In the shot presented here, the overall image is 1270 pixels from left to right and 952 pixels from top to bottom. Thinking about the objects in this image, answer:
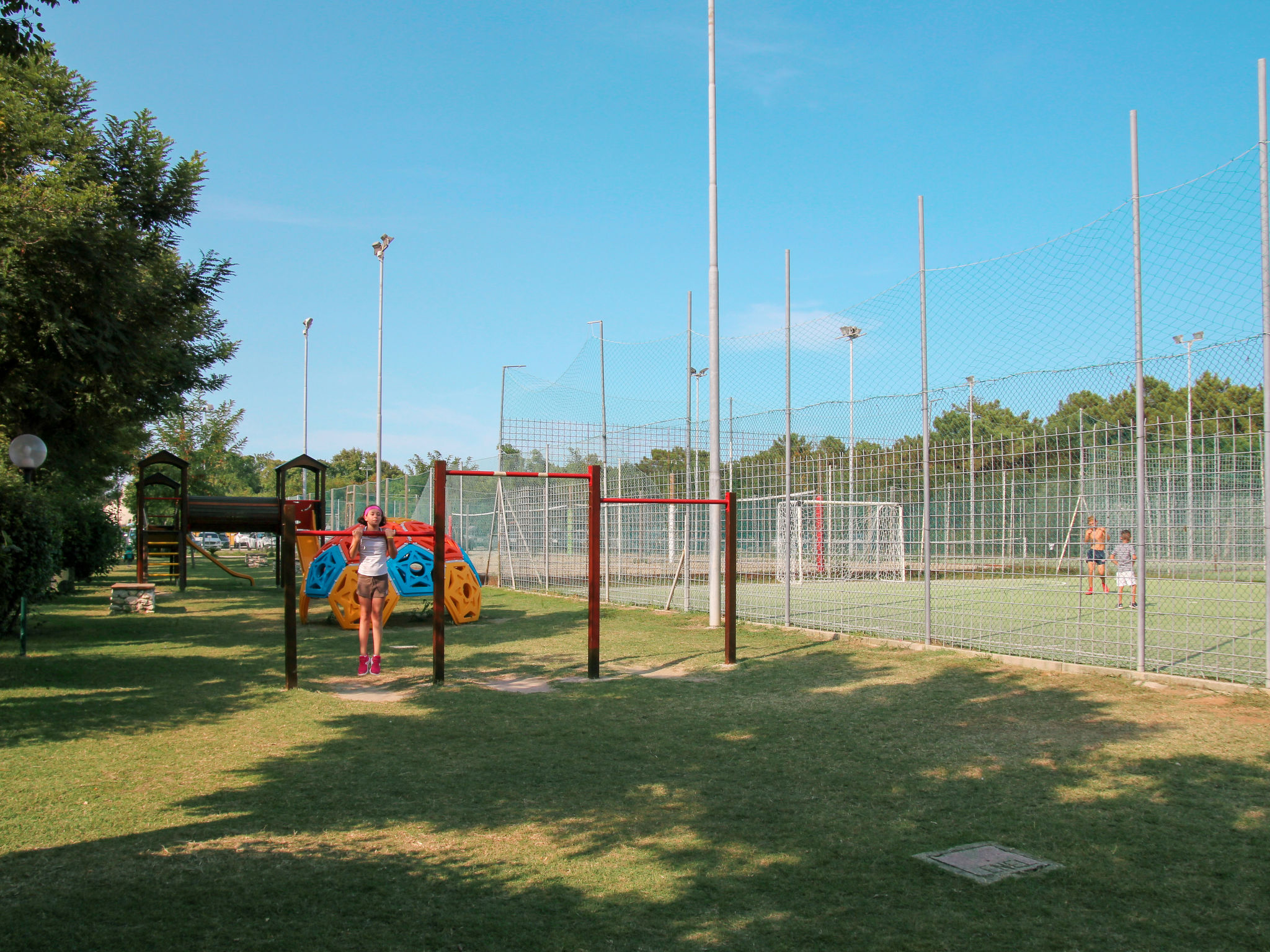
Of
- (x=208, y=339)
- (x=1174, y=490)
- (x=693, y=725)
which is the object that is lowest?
(x=693, y=725)

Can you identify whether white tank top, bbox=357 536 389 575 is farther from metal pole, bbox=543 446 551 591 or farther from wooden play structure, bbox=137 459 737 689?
metal pole, bbox=543 446 551 591

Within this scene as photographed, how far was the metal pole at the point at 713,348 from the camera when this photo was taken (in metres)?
12.2

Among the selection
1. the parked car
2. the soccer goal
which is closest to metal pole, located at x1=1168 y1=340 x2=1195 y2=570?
the soccer goal

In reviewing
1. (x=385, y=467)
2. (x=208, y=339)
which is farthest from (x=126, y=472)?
(x=385, y=467)

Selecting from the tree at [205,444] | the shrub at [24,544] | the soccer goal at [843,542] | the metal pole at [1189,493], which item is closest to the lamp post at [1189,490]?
the metal pole at [1189,493]

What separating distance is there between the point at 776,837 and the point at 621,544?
12.8 metres

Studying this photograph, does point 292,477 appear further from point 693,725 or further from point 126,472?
point 693,725

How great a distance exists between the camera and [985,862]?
3.82m

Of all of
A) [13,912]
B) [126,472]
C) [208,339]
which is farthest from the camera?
[126,472]

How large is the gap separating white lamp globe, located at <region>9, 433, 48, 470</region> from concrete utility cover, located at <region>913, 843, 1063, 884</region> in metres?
11.0

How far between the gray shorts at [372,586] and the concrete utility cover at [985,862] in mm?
6213

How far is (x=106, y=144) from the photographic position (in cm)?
1091

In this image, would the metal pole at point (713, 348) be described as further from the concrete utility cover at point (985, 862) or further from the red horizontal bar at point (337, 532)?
the concrete utility cover at point (985, 862)

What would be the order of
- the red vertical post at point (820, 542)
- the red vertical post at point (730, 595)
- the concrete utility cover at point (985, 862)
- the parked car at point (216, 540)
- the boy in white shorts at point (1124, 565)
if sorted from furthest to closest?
1. the parked car at point (216, 540)
2. the red vertical post at point (820, 542)
3. the red vertical post at point (730, 595)
4. the boy in white shorts at point (1124, 565)
5. the concrete utility cover at point (985, 862)
